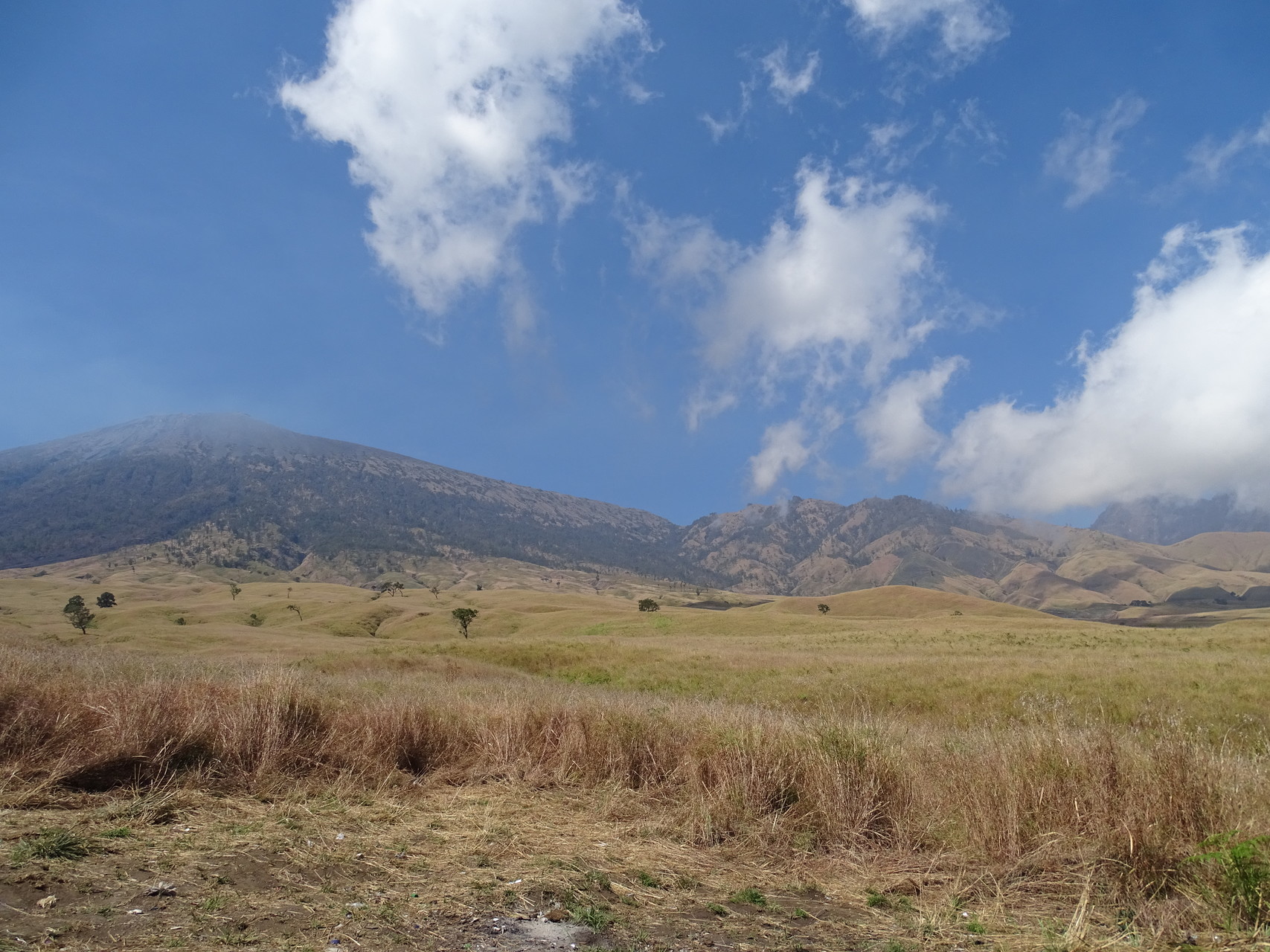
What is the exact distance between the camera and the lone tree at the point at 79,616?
213 ft

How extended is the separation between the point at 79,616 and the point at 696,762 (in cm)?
8013

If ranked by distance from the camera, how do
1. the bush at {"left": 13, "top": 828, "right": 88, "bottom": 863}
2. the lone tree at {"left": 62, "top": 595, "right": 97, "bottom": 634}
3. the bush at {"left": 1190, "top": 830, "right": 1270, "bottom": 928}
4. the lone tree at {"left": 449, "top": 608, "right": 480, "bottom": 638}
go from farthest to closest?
the lone tree at {"left": 449, "top": 608, "right": 480, "bottom": 638}, the lone tree at {"left": 62, "top": 595, "right": 97, "bottom": 634}, the bush at {"left": 13, "top": 828, "right": 88, "bottom": 863}, the bush at {"left": 1190, "top": 830, "right": 1270, "bottom": 928}

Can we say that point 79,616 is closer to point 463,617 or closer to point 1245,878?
point 463,617

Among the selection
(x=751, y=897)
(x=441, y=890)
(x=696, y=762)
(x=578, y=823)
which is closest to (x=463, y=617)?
(x=696, y=762)

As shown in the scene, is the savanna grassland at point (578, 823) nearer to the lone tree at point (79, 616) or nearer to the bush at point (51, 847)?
the bush at point (51, 847)

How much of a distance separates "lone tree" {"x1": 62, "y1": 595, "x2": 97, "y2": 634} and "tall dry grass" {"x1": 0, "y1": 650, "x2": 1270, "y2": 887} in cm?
6904

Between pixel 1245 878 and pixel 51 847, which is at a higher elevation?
pixel 1245 878

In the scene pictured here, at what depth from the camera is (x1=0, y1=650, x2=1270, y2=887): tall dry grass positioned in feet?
21.6

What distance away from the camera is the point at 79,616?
216ft

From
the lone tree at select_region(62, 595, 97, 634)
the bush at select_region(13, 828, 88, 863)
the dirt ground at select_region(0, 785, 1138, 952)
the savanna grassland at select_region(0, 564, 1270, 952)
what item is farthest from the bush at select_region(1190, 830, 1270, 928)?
the lone tree at select_region(62, 595, 97, 634)

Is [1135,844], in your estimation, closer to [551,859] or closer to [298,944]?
[551,859]

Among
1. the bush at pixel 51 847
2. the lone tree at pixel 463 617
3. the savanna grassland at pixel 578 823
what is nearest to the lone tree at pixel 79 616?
the lone tree at pixel 463 617

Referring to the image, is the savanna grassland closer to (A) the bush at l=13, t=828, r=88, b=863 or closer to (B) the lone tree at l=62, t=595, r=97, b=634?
(A) the bush at l=13, t=828, r=88, b=863

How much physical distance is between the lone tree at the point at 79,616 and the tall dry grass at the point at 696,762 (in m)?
69.0
